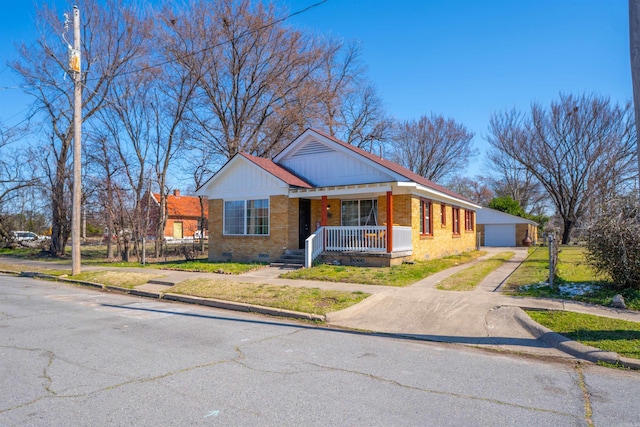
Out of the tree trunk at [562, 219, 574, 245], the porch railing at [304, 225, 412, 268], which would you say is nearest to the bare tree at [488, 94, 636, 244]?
the tree trunk at [562, 219, 574, 245]

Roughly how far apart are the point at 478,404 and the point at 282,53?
25.0 metres

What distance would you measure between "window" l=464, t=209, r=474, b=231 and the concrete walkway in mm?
16024

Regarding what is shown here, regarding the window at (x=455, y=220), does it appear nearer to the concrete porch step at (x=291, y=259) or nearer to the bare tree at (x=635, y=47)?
the concrete porch step at (x=291, y=259)

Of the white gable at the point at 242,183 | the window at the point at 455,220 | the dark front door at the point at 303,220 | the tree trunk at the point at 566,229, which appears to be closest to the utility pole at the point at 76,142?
the white gable at the point at 242,183

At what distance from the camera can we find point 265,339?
696cm

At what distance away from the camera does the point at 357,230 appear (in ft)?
54.1

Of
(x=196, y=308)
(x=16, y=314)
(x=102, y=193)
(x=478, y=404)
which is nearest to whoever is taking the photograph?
(x=478, y=404)

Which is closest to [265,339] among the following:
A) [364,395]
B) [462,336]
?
[364,395]

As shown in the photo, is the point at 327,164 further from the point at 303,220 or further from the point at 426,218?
the point at 426,218

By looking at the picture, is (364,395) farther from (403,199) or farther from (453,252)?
(453,252)

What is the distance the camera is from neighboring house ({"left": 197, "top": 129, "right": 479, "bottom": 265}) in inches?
640

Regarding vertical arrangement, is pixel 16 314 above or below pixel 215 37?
below

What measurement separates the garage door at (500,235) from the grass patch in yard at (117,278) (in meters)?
33.6

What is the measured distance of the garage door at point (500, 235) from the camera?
39.4 meters
